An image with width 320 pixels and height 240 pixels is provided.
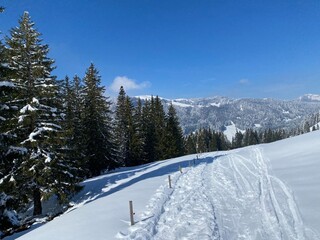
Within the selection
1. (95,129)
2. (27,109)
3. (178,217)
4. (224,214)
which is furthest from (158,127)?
(224,214)

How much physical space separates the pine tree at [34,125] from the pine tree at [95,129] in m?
14.5

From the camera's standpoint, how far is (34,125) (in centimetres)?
1997

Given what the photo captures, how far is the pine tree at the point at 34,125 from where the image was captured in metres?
18.9

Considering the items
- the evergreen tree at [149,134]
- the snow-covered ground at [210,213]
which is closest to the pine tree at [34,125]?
the snow-covered ground at [210,213]

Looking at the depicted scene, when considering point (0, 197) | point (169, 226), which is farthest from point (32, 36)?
point (169, 226)

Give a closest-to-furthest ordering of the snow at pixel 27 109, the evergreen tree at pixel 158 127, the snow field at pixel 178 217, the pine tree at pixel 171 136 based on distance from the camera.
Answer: the snow field at pixel 178 217 < the snow at pixel 27 109 < the pine tree at pixel 171 136 < the evergreen tree at pixel 158 127

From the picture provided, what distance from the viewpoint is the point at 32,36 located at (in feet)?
69.4

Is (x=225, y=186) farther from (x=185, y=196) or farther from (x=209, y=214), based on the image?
(x=209, y=214)

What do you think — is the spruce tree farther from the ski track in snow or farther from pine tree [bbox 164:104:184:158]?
the ski track in snow

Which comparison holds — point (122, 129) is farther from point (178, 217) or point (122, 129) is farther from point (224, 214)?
point (224, 214)

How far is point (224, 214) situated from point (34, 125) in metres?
14.7

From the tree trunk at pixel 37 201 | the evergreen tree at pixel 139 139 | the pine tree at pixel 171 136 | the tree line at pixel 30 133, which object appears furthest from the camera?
the pine tree at pixel 171 136

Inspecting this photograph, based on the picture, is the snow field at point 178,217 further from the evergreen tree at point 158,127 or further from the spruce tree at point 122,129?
the evergreen tree at point 158,127

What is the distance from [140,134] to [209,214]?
35.9 m
